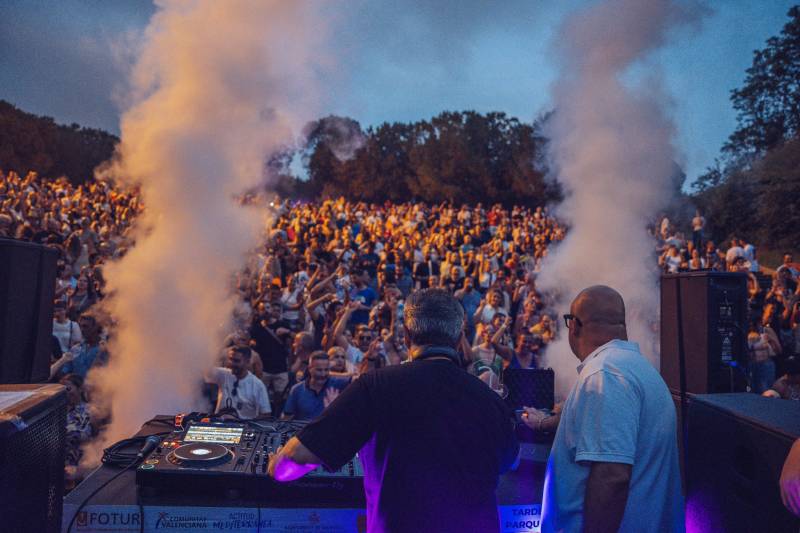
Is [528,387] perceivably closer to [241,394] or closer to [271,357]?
[241,394]

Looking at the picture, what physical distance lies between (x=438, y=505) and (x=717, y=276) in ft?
7.88

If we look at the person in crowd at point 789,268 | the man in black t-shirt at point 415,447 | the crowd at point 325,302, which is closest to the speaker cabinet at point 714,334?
the crowd at point 325,302

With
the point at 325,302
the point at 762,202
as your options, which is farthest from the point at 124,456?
the point at 762,202

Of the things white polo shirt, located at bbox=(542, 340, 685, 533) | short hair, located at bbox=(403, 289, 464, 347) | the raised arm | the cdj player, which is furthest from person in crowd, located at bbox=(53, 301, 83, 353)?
white polo shirt, located at bbox=(542, 340, 685, 533)

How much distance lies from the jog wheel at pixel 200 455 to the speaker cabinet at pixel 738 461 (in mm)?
2129

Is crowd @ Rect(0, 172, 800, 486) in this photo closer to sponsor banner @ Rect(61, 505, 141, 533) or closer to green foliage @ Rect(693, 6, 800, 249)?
sponsor banner @ Rect(61, 505, 141, 533)

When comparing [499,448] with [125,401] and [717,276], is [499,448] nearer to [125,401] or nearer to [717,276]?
[717,276]

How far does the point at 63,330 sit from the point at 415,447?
7.79 meters

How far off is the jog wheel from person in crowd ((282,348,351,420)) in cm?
306

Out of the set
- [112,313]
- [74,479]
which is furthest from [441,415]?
[112,313]

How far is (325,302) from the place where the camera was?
34.5ft

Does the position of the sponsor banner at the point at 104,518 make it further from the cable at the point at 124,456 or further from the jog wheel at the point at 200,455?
the jog wheel at the point at 200,455

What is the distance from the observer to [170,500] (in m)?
2.36

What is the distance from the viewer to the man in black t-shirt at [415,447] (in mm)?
2029
